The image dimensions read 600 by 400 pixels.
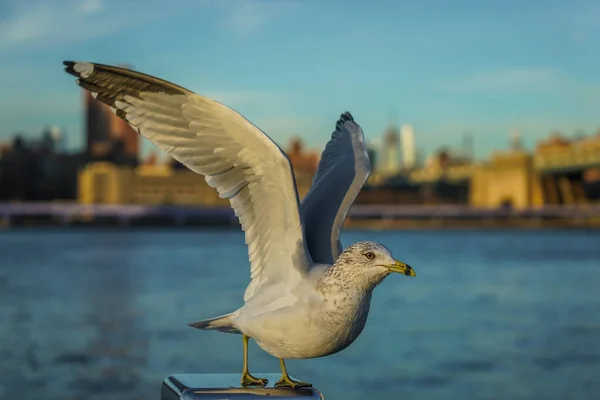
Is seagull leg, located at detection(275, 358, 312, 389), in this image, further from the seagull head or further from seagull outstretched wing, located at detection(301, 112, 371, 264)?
seagull outstretched wing, located at detection(301, 112, 371, 264)

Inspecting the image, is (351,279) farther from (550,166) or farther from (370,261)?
(550,166)

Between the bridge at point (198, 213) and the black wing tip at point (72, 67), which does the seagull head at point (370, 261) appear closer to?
the black wing tip at point (72, 67)

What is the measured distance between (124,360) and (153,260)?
89.6ft

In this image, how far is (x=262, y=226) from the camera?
3033 millimetres

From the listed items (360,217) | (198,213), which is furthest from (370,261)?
(360,217)

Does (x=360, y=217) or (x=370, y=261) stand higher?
(x=370, y=261)

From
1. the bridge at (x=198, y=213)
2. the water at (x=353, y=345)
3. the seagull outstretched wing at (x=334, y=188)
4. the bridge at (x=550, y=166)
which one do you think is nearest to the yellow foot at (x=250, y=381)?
the seagull outstretched wing at (x=334, y=188)

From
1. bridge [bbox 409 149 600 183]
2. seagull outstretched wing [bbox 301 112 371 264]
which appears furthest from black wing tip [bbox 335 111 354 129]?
bridge [bbox 409 149 600 183]

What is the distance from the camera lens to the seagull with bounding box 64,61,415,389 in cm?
267

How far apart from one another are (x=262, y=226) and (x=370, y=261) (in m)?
0.48

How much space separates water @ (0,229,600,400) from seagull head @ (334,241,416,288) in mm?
7128

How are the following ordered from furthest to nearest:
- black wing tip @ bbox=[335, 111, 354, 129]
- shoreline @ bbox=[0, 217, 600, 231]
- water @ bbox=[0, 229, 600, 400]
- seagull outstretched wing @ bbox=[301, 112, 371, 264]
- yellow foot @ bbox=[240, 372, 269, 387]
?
1. shoreline @ bbox=[0, 217, 600, 231]
2. water @ bbox=[0, 229, 600, 400]
3. black wing tip @ bbox=[335, 111, 354, 129]
4. seagull outstretched wing @ bbox=[301, 112, 371, 264]
5. yellow foot @ bbox=[240, 372, 269, 387]

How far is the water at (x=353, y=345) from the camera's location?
1072cm

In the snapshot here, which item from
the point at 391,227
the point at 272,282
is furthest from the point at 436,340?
the point at 391,227
